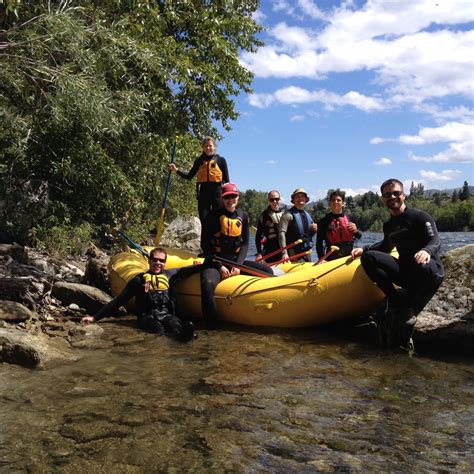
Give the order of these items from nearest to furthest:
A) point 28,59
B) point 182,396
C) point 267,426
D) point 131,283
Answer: point 267,426
point 182,396
point 131,283
point 28,59

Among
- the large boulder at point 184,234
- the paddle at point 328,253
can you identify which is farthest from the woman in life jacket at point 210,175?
the large boulder at point 184,234

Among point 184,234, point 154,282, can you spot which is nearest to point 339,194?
point 154,282

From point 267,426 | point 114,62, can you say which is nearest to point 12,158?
point 114,62

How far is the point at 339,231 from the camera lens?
6824 mm

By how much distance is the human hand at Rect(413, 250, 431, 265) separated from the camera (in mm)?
4617

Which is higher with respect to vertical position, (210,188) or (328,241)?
(210,188)

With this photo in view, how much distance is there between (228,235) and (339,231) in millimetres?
1627

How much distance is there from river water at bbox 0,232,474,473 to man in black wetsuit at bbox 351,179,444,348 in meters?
0.46

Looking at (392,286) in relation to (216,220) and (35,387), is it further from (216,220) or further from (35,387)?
(35,387)

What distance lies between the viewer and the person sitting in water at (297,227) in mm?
7574

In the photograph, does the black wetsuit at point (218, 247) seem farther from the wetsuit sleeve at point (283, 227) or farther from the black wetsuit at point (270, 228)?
the black wetsuit at point (270, 228)

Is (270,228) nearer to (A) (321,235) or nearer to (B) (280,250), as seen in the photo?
(B) (280,250)

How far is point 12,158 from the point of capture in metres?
8.66

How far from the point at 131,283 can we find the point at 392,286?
9.90 ft
